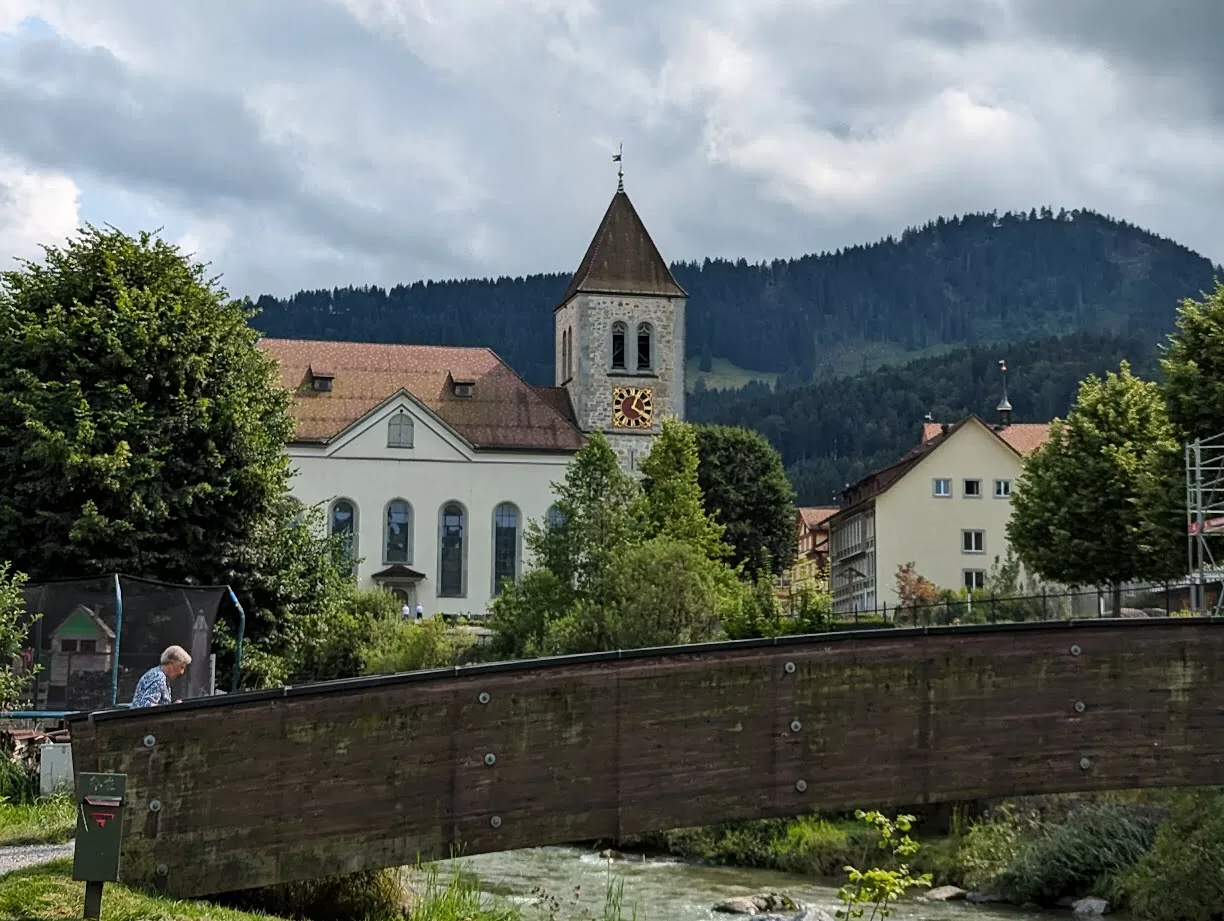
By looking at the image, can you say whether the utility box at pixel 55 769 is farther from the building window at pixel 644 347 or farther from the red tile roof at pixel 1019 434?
the red tile roof at pixel 1019 434

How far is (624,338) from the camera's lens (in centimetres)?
8025

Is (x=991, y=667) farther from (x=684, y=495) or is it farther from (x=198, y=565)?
(x=684, y=495)

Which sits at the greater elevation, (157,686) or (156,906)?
(157,686)

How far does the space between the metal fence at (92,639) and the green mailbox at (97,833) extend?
10894 mm

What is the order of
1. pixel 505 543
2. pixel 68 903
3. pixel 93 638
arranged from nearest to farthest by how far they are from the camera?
pixel 68 903 < pixel 93 638 < pixel 505 543

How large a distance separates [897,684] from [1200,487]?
1733 cm

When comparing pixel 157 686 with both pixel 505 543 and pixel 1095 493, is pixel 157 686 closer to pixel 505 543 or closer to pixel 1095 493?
pixel 1095 493

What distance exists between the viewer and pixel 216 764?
1536 centimetres

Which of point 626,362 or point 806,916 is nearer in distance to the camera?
point 806,916

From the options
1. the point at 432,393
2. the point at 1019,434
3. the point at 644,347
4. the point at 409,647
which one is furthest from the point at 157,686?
the point at 1019,434

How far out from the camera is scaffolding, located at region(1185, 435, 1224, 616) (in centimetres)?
3141

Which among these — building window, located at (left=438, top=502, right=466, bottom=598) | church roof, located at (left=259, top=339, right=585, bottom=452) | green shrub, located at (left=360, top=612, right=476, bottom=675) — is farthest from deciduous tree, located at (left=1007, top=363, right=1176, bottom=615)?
building window, located at (left=438, top=502, right=466, bottom=598)

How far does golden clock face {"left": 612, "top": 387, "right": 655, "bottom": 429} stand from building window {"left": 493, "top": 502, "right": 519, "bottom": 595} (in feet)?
24.9

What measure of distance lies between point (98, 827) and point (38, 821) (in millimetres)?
6998
